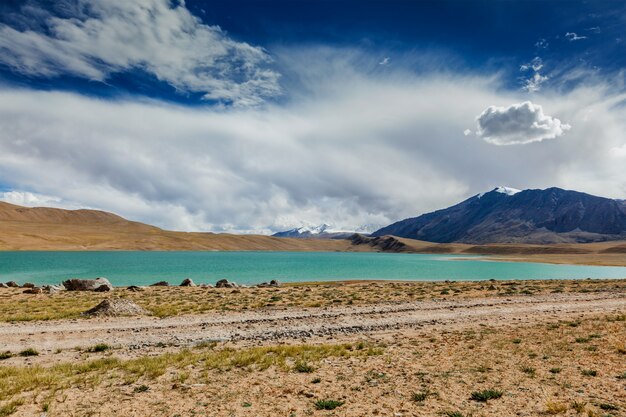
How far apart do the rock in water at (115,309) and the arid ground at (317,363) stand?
1041 mm

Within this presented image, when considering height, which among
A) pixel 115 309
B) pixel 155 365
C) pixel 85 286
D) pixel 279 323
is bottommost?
pixel 85 286

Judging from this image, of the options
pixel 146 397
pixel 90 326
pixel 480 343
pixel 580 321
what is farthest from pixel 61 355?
pixel 580 321

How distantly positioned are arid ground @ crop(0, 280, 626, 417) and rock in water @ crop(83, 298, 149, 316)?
3.41ft

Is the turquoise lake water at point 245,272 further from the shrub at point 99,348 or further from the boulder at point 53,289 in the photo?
the shrub at point 99,348

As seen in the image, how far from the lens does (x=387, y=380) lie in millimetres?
13570

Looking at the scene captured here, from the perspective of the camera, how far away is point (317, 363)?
15750 mm

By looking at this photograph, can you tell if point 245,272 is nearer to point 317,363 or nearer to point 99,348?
point 99,348

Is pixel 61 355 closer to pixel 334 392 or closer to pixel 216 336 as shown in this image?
pixel 216 336

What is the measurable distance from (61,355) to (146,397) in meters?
8.31

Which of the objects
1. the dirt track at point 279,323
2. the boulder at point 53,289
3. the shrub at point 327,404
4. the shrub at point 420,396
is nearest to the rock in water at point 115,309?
the dirt track at point 279,323

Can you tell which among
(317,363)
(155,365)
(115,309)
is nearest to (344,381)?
(317,363)

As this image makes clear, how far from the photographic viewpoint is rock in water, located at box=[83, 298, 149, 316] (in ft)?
90.1

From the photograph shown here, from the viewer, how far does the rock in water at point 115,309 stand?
2747cm

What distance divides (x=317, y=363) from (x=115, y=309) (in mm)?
18805
